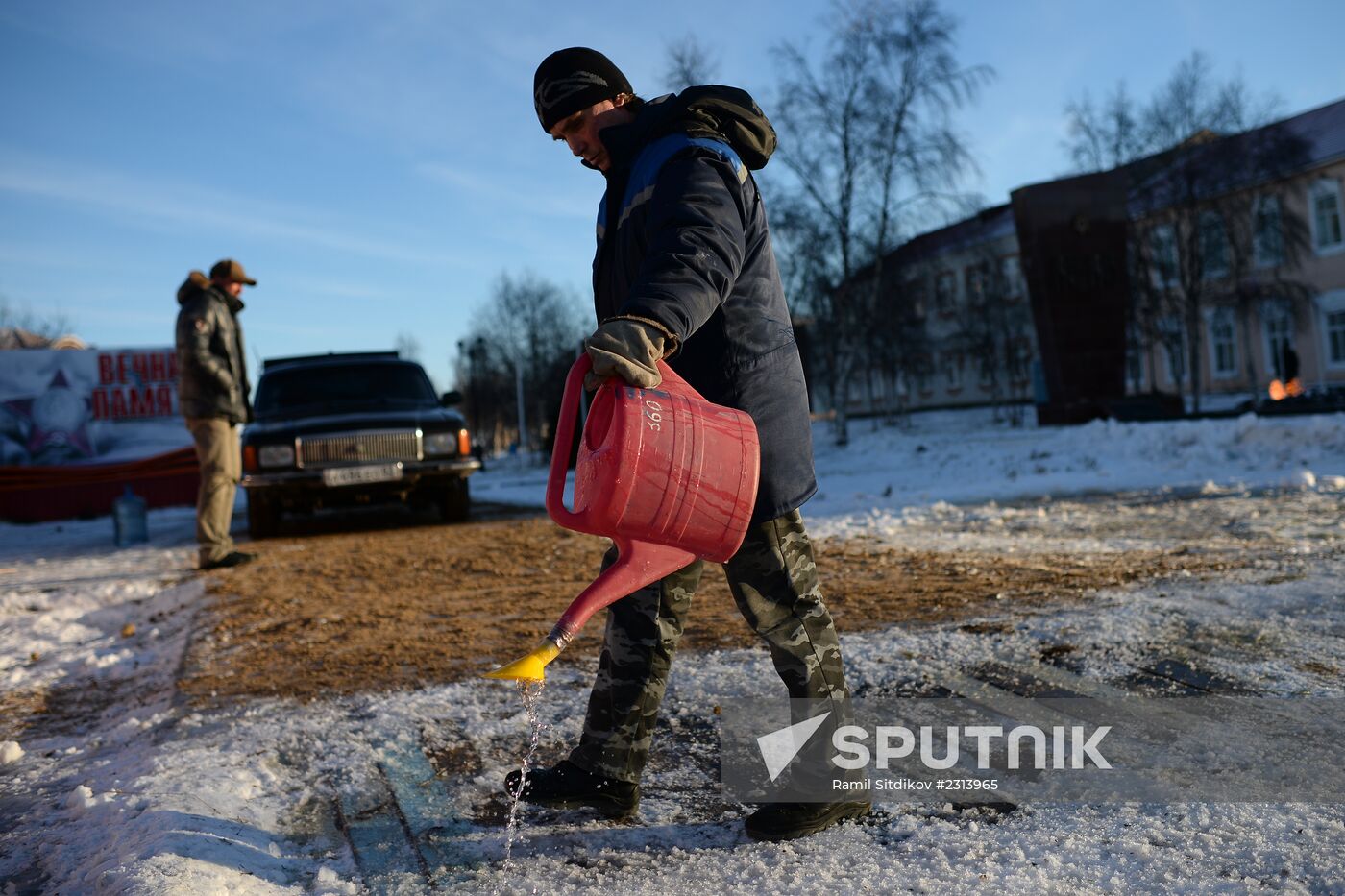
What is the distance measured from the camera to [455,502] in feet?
30.9

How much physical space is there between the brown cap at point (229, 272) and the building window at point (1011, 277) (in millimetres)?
38077

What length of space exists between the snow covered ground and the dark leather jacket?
146cm

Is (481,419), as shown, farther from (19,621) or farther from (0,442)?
(19,621)

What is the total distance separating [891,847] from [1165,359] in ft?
131

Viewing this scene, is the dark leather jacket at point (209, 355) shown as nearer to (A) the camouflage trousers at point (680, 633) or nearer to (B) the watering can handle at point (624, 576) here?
(A) the camouflage trousers at point (680, 633)

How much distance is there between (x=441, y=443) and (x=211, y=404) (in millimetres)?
2388

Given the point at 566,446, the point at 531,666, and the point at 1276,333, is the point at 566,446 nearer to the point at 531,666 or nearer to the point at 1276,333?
the point at 531,666

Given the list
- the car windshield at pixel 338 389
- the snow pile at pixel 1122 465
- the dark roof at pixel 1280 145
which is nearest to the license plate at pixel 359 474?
the car windshield at pixel 338 389

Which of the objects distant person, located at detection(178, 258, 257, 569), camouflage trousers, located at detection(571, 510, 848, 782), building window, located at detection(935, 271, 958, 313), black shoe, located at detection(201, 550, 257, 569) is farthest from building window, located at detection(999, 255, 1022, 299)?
camouflage trousers, located at detection(571, 510, 848, 782)

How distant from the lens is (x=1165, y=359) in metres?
37.1

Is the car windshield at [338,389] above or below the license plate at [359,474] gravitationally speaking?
above

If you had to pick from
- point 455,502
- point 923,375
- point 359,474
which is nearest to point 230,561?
point 359,474

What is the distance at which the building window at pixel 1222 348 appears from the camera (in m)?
33.2

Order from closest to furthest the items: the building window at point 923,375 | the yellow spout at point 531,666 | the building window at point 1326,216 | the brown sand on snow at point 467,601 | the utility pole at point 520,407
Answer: the yellow spout at point 531,666, the brown sand on snow at point 467,601, the building window at point 1326,216, the building window at point 923,375, the utility pole at point 520,407
